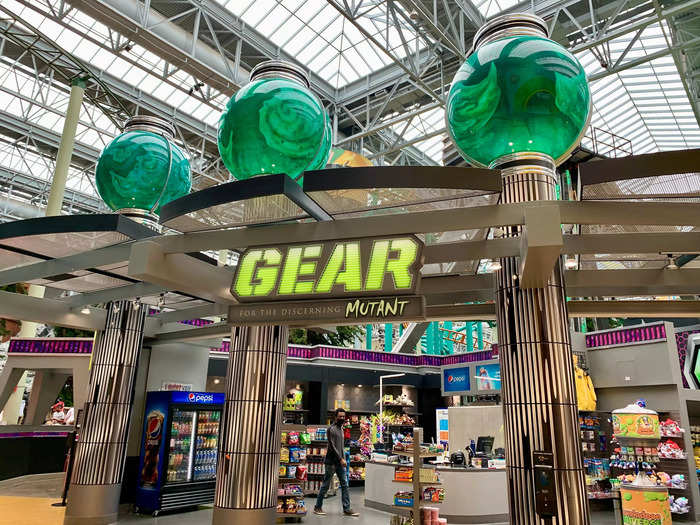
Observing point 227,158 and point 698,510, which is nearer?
point 227,158

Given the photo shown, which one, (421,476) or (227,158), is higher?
(227,158)

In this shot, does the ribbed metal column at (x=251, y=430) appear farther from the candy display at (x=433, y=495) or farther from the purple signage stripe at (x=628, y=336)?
the purple signage stripe at (x=628, y=336)

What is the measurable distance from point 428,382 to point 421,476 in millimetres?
13534

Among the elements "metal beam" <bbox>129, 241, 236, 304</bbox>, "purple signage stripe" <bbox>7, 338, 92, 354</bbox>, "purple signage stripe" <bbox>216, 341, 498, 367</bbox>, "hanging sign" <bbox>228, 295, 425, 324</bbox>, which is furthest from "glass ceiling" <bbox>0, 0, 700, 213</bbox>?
"hanging sign" <bbox>228, 295, 425, 324</bbox>

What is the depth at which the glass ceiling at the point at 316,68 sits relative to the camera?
48.0 ft

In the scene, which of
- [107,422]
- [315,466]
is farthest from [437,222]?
[315,466]

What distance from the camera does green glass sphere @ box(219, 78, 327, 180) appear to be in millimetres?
4402

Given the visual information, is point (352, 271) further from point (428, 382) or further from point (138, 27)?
point (428, 382)

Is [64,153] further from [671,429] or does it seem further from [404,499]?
[671,429]

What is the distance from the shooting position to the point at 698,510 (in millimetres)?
9352

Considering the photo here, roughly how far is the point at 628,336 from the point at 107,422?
10.4 meters

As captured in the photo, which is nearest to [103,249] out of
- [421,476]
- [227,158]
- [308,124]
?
[227,158]

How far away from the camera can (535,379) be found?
4.01 metres

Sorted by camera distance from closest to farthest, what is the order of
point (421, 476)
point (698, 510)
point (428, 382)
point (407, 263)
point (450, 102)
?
point (407, 263), point (450, 102), point (421, 476), point (698, 510), point (428, 382)
